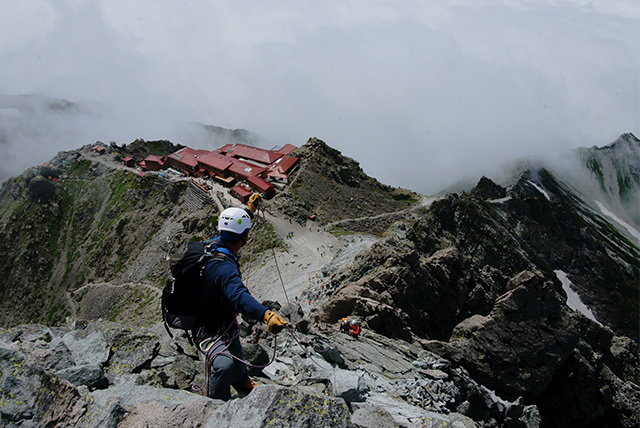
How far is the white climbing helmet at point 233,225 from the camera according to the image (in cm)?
920

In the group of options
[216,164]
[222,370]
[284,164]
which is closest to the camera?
[222,370]

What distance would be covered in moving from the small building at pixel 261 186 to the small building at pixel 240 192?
80.0 inches

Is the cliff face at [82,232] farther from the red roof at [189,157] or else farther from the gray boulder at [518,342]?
the gray boulder at [518,342]

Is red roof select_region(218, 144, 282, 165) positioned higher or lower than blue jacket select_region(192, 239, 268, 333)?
lower

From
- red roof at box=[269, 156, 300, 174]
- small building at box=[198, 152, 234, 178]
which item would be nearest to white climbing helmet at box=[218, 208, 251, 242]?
red roof at box=[269, 156, 300, 174]

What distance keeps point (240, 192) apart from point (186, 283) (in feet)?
206

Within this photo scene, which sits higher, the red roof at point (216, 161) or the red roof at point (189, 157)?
the red roof at point (216, 161)

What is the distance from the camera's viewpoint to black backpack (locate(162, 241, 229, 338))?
8.53 m

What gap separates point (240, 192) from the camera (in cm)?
7006

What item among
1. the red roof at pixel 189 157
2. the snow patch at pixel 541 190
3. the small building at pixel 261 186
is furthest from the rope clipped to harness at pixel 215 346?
the snow patch at pixel 541 190

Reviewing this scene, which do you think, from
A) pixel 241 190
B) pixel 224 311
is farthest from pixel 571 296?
pixel 224 311

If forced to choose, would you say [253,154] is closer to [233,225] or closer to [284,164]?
[284,164]

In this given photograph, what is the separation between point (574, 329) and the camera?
22.4 meters

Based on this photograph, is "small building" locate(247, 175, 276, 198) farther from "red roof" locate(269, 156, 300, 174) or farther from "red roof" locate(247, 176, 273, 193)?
"red roof" locate(269, 156, 300, 174)
